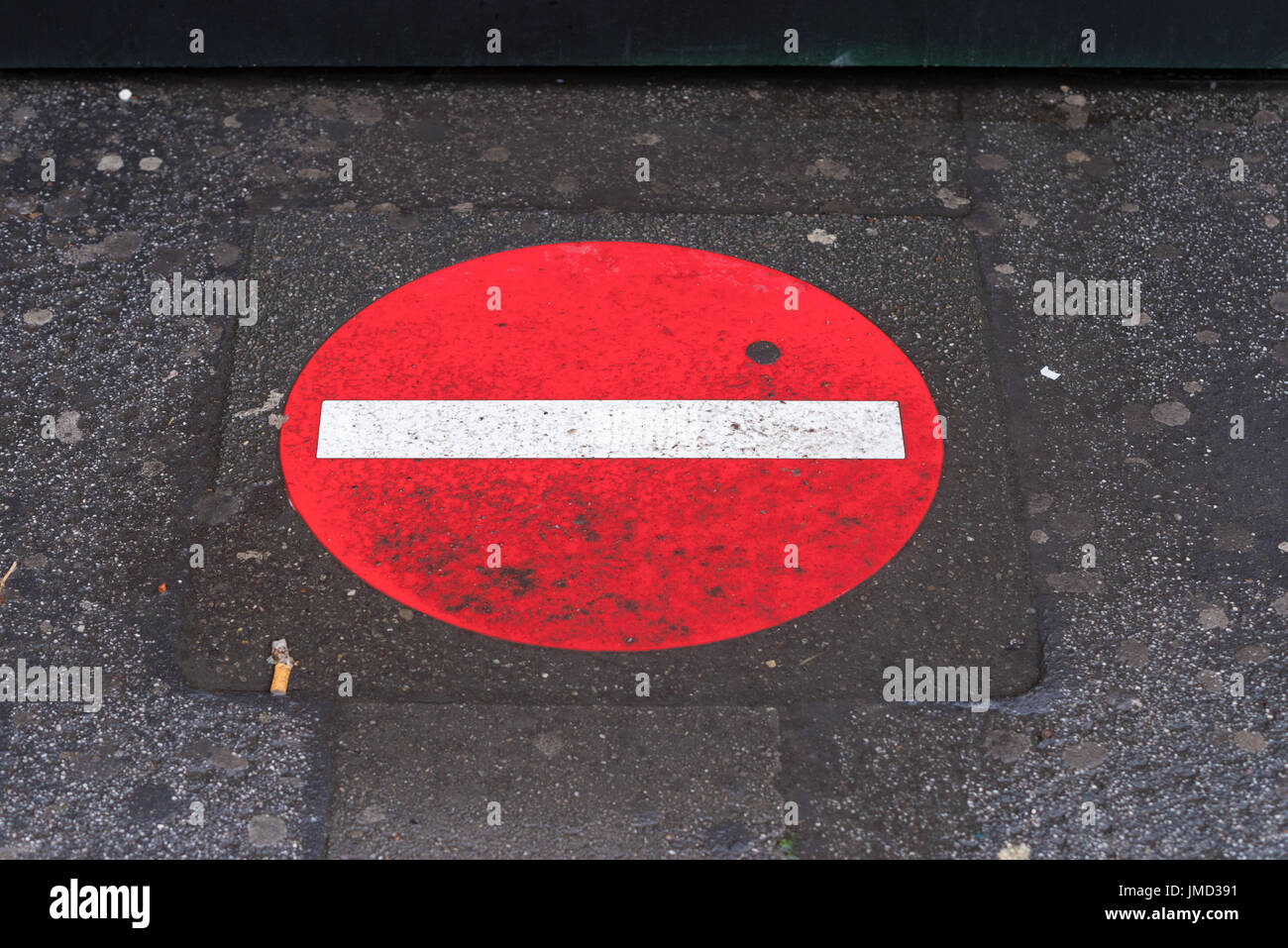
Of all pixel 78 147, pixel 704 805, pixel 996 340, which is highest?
pixel 78 147

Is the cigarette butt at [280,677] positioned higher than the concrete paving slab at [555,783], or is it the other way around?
the cigarette butt at [280,677]

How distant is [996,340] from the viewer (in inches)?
169

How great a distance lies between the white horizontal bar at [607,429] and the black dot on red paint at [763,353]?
211 mm

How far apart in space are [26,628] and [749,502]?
1.99 m

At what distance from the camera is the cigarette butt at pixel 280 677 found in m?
3.29

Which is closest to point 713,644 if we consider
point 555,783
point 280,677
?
point 555,783

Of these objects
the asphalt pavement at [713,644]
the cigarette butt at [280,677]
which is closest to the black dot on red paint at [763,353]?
the asphalt pavement at [713,644]

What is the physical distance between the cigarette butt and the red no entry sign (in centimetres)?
34

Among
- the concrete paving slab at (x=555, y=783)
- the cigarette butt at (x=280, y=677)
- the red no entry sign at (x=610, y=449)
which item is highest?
the red no entry sign at (x=610, y=449)

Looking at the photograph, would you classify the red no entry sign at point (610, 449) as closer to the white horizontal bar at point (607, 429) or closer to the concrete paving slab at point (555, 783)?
the white horizontal bar at point (607, 429)

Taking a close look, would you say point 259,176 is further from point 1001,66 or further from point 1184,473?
point 1184,473

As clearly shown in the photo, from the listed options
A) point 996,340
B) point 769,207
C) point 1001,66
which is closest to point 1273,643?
point 996,340

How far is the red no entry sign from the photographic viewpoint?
351 cm

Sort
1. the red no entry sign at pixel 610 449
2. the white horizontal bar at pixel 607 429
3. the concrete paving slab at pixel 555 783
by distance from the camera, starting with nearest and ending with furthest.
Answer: the concrete paving slab at pixel 555 783, the red no entry sign at pixel 610 449, the white horizontal bar at pixel 607 429
